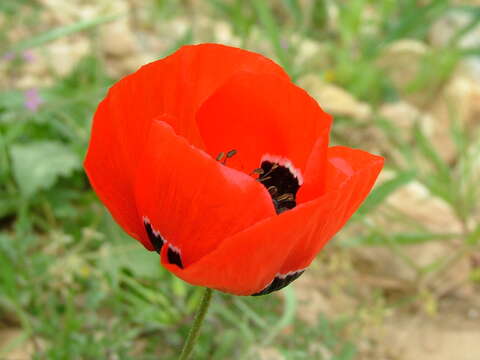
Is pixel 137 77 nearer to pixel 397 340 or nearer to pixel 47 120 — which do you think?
pixel 47 120

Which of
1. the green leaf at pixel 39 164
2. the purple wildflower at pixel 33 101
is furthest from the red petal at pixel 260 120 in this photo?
the purple wildflower at pixel 33 101

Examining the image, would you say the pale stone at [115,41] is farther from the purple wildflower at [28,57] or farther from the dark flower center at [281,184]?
the dark flower center at [281,184]

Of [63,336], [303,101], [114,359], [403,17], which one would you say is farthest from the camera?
[403,17]

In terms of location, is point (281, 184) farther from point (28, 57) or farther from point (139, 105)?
point (28, 57)

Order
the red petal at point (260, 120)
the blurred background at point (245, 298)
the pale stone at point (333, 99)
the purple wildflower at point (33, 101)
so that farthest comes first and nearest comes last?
the pale stone at point (333, 99)
the purple wildflower at point (33, 101)
the blurred background at point (245, 298)
the red petal at point (260, 120)

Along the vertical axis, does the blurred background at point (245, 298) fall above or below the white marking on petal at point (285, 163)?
below

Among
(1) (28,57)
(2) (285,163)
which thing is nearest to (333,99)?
(1) (28,57)

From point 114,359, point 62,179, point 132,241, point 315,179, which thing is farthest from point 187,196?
point 62,179
